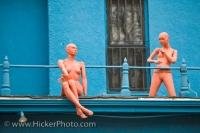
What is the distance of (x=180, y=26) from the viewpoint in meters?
21.6

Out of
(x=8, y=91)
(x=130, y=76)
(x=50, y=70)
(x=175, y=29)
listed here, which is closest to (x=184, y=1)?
(x=175, y=29)

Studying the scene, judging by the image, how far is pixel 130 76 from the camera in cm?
2145

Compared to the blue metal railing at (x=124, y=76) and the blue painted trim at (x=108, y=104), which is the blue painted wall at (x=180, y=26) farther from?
the blue painted trim at (x=108, y=104)

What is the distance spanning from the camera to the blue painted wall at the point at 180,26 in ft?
70.3

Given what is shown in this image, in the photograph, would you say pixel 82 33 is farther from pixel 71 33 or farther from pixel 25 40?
pixel 25 40

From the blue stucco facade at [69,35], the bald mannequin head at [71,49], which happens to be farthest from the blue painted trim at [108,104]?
the bald mannequin head at [71,49]

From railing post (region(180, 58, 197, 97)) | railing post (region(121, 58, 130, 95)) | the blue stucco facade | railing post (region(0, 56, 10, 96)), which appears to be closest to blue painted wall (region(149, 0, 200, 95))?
the blue stucco facade

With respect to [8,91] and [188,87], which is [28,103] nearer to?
[8,91]

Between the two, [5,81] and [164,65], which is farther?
[164,65]

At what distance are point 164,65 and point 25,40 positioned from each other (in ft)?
12.3

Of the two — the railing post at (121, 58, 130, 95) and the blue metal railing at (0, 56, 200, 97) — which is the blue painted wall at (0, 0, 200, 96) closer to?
the blue metal railing at (0, 56, 200, 97)

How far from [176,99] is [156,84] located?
1.87 feet

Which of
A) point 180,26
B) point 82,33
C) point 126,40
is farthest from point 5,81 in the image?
point 180,26

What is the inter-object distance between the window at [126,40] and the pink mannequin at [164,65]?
155 centimetres
